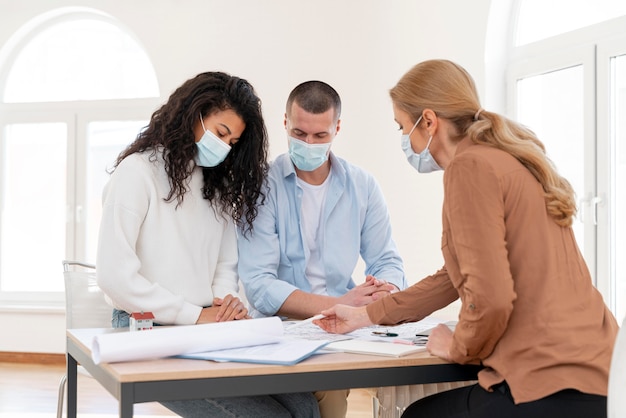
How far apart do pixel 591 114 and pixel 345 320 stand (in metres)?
2.29

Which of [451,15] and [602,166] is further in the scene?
[451,15]

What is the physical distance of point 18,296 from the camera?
6.11m

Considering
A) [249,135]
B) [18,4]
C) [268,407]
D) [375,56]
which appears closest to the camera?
[268,407]

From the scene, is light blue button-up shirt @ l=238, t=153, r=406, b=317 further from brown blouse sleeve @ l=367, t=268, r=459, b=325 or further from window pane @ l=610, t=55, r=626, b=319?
window pane @ l=610, t=55, r=626, b=319

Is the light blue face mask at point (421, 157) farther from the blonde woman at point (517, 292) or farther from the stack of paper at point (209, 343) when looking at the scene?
the stack of paper at point (209, 343)

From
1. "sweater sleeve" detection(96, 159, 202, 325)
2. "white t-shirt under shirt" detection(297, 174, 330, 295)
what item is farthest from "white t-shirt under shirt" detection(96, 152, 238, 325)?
"white t-shirt under shirt" detection(297, 174, 330, 295)

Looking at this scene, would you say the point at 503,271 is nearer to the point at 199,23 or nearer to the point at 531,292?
the point at 531,292

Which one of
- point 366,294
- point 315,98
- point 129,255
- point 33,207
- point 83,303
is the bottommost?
point 83,303

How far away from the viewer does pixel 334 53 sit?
17.0 ft

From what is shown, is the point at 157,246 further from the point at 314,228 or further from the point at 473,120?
the point at 473,120

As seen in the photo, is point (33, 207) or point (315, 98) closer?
point (315, 98)

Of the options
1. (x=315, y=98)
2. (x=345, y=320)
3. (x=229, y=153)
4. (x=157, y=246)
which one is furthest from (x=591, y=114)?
(x=157, y=246)

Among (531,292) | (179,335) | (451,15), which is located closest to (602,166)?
(451,15)

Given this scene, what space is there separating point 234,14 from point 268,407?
152 inches
